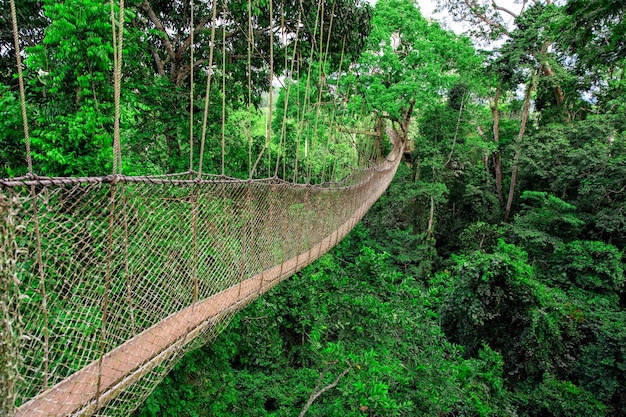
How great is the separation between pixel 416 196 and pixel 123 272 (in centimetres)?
785

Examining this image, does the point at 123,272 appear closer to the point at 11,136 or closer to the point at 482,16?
the point at 11,136

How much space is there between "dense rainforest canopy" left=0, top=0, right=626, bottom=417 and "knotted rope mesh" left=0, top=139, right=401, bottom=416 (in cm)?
57

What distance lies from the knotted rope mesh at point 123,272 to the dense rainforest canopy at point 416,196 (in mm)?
566

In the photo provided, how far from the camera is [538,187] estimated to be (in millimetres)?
8094

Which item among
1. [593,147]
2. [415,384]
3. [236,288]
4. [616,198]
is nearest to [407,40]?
[593,147]

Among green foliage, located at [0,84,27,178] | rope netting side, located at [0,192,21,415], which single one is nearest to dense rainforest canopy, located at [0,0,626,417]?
green foliage, located at [0,84,27,178]

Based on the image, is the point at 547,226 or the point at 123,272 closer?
the point at 123,272

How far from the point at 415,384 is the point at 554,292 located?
3976mm

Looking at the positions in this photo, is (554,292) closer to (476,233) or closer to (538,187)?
(476,233)

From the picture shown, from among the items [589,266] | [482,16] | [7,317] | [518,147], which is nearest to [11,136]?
[7,317]

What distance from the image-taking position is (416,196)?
28.0 feet

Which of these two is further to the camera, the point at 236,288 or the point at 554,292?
the point at 554,292

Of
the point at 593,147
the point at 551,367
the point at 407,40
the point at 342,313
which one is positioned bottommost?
the point at 551,367

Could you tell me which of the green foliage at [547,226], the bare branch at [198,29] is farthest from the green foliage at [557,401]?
the bare branch at [198,29]
